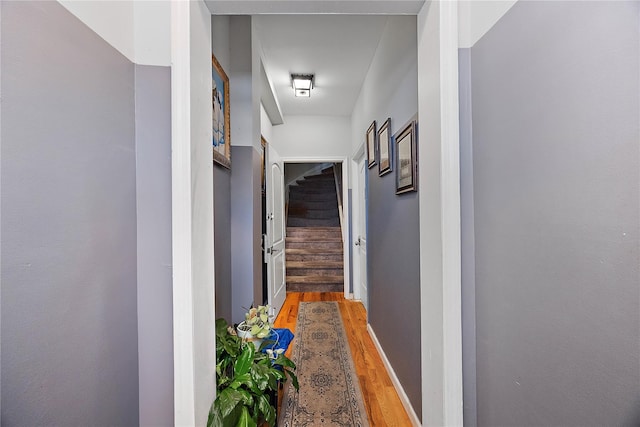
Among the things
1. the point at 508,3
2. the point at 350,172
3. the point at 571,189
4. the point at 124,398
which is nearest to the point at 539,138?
the point at 571,189

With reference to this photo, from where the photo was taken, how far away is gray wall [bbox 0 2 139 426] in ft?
1.85

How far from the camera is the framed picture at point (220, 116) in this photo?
1755 millimetres

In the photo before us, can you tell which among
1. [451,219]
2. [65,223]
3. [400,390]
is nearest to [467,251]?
[451,219]

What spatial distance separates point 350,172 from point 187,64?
10.9 feet

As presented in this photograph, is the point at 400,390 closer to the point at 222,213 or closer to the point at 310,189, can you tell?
the point at 222,213

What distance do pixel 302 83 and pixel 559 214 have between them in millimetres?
2935

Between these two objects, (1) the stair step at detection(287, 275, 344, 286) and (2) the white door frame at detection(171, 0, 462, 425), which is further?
(1) the stair step at detection(287, 275, 344, 286)

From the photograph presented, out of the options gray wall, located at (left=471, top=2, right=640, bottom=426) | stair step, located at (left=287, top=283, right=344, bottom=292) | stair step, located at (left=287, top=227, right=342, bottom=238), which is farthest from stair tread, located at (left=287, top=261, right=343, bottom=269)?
gray wall, located at (left=471, top=2, right=640, bottom=426)

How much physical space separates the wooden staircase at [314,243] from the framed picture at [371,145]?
2.35m

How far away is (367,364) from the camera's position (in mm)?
2285

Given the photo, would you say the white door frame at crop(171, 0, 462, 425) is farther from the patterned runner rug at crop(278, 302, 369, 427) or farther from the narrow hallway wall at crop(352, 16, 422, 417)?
the patterned runner rug at crop(278, 302, 369, 427)

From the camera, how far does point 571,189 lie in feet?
1.96

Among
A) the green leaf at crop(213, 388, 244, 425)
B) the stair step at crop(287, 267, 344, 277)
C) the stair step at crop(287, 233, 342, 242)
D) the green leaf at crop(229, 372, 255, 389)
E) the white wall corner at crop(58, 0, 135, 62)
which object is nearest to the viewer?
the white wall corner at crop(58, 0, 135, 62)

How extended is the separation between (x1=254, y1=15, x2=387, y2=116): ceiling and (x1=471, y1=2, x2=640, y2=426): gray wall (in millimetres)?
1678
